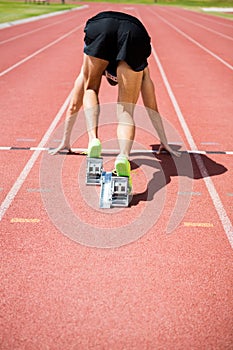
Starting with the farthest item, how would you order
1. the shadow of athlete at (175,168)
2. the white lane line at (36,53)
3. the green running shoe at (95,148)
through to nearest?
the white lane line at (36,53), the shadow of athlete at (175,168), the green running shoe at (95,148)

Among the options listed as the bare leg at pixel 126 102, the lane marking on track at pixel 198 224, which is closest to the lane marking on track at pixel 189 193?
the lane marking on track at pixel 198 224

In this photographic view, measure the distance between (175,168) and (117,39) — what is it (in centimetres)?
176

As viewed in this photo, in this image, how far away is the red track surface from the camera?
114 inches

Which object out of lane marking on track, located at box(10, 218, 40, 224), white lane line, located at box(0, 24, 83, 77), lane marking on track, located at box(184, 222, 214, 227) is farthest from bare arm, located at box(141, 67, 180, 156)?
white lane line, located at box(0, 24, 83, 77)

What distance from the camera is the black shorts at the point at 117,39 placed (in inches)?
171

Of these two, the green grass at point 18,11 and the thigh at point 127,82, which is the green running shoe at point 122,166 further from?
the green grass at point 18,11

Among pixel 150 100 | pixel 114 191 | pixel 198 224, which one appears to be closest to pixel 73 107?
pixel 150 100

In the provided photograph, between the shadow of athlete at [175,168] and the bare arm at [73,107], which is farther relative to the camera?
the bare arm at [73,107]

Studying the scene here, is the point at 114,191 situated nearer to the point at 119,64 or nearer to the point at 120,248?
the point at 120,248

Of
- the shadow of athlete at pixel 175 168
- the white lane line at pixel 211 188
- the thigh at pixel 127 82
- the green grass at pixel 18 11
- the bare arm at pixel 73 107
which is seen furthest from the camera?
the green grass at pixel 18 11

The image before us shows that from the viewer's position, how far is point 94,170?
4.88m

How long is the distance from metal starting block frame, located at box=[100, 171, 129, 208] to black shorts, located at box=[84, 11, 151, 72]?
1021 millimetres

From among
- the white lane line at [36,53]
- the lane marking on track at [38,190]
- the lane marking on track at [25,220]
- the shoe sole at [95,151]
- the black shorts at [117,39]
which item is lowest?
the white lane line at [36,53]

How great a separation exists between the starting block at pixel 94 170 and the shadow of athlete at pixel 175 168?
0.45 m
